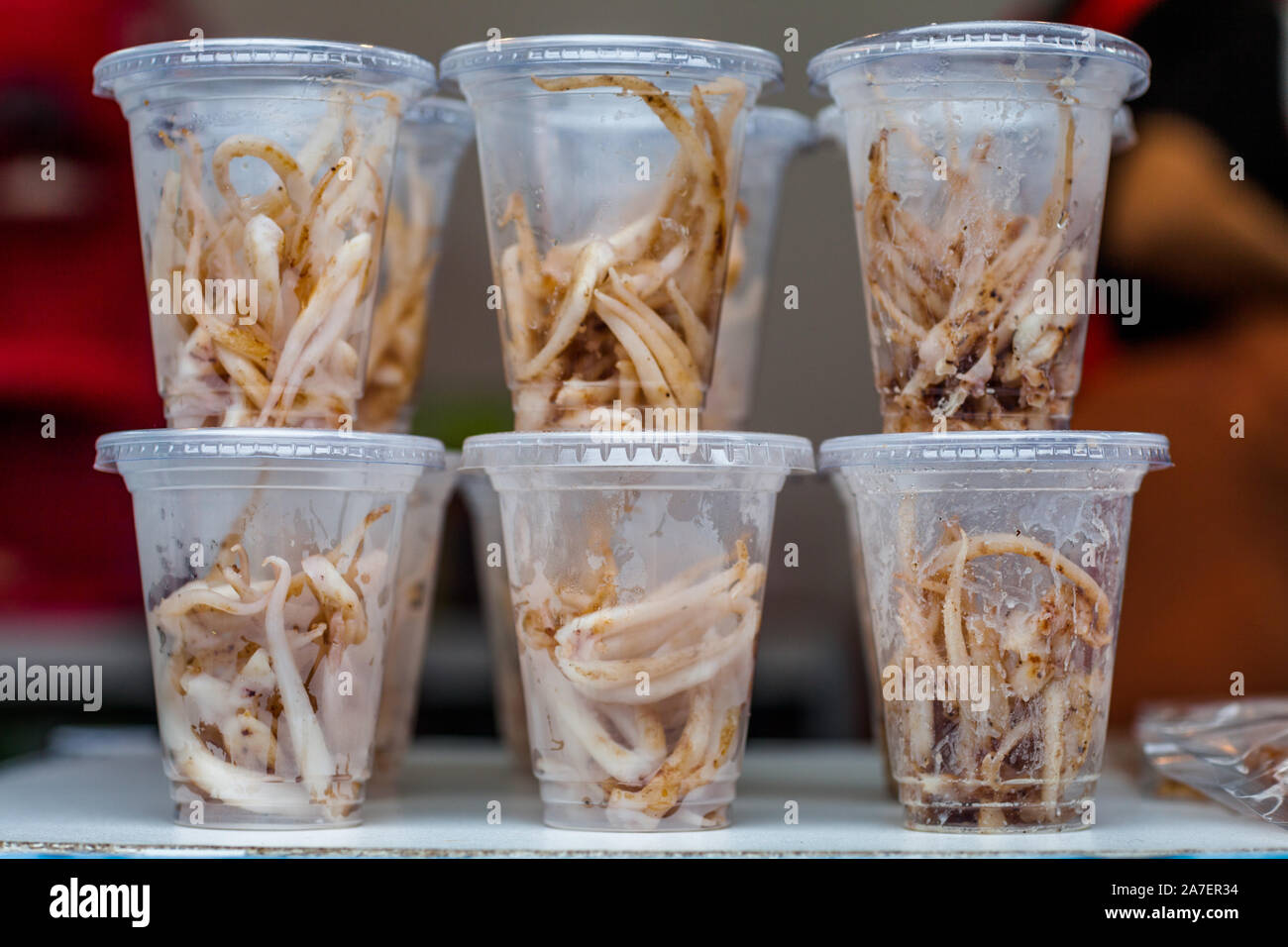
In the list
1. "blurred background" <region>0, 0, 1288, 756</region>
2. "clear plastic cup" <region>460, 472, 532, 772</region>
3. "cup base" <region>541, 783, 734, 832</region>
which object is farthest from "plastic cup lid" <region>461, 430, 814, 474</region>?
"blurred background" <region>0, 0, 1288, 756</region>

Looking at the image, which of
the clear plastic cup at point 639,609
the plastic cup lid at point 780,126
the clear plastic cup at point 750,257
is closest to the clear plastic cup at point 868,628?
the clear plastic cup at point 750,257

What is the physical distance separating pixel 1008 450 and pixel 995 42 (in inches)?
16.0

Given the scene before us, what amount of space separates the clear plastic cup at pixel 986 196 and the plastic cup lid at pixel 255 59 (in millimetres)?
474

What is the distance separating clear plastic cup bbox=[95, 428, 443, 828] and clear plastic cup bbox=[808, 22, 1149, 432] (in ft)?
1.84

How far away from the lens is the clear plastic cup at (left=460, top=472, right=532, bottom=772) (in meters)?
2.03

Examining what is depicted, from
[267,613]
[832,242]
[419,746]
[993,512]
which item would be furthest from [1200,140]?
[267,613]

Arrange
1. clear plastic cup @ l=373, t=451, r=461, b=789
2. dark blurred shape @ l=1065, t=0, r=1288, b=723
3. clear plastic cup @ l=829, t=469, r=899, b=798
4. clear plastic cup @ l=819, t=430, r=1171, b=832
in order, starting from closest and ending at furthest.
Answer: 1. clear plastic cup @ l=819, t=430, r=1171, b=832
2. clear plastic cup @ l=829, t=469, r=899, b=798
3. clear plastic cup @ l=373, t=451, r=461, b=789
4. dark blurred shape @ l=1065, t=0, r=1288, b=723

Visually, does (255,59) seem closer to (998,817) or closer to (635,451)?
(635,451)

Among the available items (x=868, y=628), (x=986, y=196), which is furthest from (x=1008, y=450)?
(x=868, y=628)

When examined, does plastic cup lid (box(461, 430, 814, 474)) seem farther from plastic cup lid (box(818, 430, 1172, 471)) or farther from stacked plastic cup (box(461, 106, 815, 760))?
stacked plastic cup (box(461, 106, 815, 760))

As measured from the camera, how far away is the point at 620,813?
1.54 metres

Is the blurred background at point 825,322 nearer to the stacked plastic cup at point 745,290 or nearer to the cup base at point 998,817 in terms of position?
the stacked plastic cup at point 745,290
